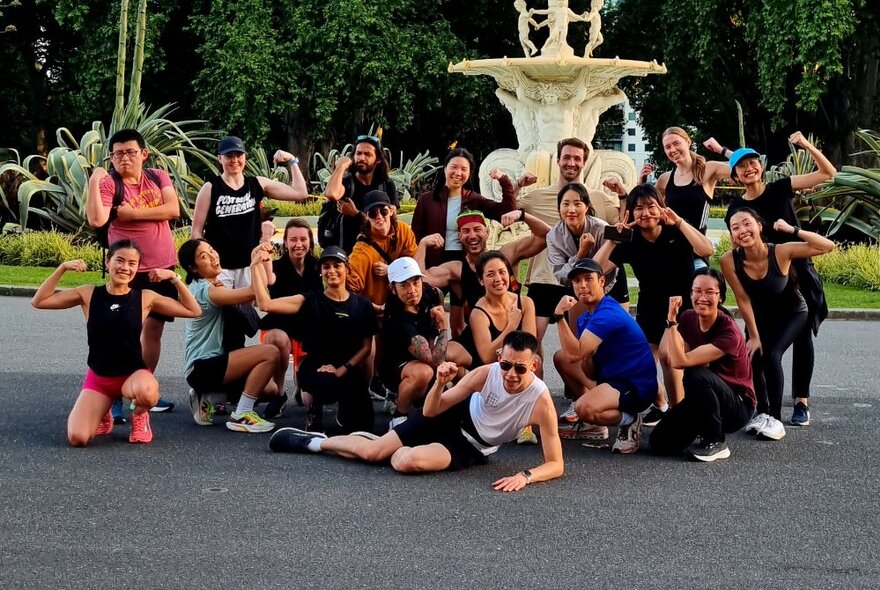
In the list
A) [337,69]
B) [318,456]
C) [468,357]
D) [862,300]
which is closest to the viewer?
[318,456]

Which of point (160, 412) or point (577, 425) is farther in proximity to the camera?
point (160, 412)

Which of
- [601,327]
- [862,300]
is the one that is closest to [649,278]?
[601,327]

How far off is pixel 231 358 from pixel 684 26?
27357 millimetres

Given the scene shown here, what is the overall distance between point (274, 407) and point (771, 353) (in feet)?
10.4

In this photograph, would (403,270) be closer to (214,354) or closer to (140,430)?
(214,354)

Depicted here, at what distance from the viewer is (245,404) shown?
823 centimetres

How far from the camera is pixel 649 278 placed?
842cm

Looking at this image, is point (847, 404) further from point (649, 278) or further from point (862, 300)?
point (862, 300)

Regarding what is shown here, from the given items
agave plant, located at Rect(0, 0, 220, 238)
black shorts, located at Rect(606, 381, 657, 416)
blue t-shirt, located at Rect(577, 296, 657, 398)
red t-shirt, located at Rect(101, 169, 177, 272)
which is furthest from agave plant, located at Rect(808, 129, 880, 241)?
red t-shirt, located at Rect(101, 169, 177, 272)

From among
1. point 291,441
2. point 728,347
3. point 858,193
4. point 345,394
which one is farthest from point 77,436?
point 858,193

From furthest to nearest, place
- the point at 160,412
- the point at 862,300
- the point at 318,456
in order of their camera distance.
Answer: the point at 862,300 → the point at 160,412 → the point at 318,456

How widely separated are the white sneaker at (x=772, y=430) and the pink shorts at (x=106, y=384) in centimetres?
381

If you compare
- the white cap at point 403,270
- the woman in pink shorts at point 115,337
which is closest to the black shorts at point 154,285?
the woman in pink shorts at point 115,337

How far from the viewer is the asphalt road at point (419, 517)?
529 cm
